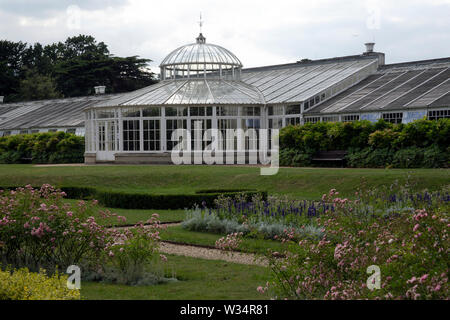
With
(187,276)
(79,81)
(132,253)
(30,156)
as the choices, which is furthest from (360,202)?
(79,81)

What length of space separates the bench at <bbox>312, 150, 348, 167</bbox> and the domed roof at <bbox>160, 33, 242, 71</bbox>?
10453mm

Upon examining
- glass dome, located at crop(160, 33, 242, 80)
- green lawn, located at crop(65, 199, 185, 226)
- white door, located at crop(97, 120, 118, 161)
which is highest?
glass dome, located at crop(160, 33, 242, 80)

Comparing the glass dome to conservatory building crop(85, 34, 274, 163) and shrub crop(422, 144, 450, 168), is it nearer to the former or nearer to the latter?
conservatory building crop(85, 34, 274, 163)

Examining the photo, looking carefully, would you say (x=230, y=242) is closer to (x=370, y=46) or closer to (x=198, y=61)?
(x=198, y=61)

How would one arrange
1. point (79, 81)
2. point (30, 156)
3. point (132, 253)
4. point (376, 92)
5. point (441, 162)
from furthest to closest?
point (79, 81)
point (30, 156)
point (376, 92)
point (441, 162)
point (132, 253)

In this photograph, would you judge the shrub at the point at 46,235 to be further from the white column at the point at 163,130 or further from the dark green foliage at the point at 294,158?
the white column at the point at 163,130

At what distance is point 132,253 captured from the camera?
28.2 feet

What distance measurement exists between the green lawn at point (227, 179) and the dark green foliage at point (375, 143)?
2.86m

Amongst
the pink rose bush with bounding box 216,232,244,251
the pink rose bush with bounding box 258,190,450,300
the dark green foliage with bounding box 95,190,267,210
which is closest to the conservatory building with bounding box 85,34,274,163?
the dark green foliage with bounding box 95,190,267,210

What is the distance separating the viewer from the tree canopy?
6000 centimetres

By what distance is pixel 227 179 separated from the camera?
22531mm

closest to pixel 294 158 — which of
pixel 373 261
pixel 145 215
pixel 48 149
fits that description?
pixel 145 215
